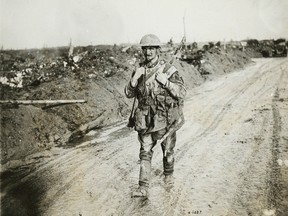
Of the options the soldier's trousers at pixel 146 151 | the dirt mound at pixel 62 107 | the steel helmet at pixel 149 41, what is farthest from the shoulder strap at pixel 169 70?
the dirt mound at pixel 62 107

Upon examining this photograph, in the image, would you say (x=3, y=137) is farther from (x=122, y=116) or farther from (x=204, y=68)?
(x=204, y=68)

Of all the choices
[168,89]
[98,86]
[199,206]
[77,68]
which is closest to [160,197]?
[199,206]

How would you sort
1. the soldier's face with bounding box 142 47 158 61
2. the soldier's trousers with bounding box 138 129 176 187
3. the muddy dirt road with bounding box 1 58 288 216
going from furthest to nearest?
1. the soldier's trousers with bounding box 138 129 176 187
2. the soldier's face with bounding box 142 47 158 61
3. the muddy dirt road with bounding box 1 58 288 216

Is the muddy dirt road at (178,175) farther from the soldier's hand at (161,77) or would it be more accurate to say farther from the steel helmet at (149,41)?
the steel helmet at (149,41)

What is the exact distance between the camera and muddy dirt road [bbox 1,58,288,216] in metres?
4.27

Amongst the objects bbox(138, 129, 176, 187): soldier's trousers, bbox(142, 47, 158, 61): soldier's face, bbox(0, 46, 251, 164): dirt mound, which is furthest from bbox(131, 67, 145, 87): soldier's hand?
bbox(0, 46, 251, 164): dirt mound

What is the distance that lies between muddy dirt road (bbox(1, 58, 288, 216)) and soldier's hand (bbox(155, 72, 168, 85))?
1.62 metres

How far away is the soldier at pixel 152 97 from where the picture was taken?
4434 millimetres

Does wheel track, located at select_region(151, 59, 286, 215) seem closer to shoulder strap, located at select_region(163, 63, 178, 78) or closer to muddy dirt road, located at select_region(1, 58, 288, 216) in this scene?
muddy dirt road, located at select_region(1, 58, 288, 216)

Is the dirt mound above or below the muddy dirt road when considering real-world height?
above

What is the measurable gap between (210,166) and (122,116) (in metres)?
5.00

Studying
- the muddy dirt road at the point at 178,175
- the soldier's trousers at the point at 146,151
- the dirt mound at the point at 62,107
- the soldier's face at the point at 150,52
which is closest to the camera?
the muddy dirt road at the point at 178,175

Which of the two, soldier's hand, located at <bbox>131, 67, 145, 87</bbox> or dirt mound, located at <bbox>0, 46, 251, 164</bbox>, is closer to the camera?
soldier's hand, located at <bbox>131, 67, 145, 87</bbox>

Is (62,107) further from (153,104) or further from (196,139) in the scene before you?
(153,104)
